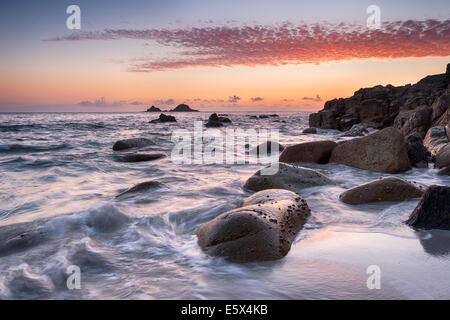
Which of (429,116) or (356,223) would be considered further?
(429,116)

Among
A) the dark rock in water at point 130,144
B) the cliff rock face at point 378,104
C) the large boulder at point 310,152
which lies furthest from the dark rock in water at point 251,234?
the cliff rock face at point 378,104

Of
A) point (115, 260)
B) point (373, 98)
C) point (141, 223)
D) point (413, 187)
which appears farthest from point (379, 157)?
point (373, 98)

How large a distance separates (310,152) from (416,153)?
2.38 m

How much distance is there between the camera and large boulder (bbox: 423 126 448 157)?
26.7 ft

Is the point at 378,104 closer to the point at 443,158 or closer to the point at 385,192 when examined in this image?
the point at 443,158

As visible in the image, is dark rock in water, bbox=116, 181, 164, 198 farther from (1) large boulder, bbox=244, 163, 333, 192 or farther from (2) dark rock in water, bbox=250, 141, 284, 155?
(2) dark rock in water, bbox=250, 141, 284, 155

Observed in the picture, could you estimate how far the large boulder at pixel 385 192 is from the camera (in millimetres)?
4422
